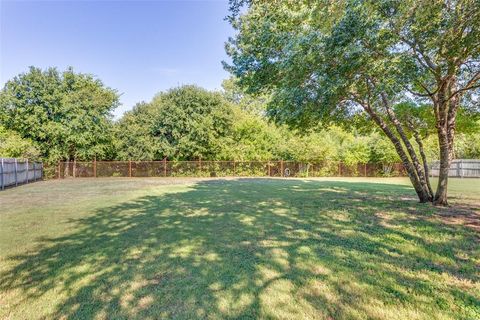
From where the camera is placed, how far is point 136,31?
13891 millimetres

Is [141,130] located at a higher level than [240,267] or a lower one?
higher

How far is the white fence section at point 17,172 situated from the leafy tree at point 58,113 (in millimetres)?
2572

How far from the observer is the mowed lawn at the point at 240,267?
2355 mm

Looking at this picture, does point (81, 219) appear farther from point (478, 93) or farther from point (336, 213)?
point (478, 93)

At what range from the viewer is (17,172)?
13594mm

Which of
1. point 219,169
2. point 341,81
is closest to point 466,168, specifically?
point 219,169

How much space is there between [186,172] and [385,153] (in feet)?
57.2

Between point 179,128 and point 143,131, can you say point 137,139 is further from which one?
point 179,128

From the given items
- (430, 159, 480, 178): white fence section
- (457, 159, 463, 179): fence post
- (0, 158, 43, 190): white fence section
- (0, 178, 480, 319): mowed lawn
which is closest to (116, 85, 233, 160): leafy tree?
(0, 158, 43, 190): white fence section

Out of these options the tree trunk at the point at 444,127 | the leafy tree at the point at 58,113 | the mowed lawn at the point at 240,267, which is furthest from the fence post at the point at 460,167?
the leafy tree at the point at 58,113

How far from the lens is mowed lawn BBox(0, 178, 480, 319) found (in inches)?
92.7

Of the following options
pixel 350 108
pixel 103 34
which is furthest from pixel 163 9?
pixel 350 108

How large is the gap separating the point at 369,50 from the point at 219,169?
55.8 feet

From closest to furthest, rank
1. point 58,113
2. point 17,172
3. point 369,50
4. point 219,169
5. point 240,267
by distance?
point 240,267
point 369,50
point 17,172
point 58,113
point 219,169
